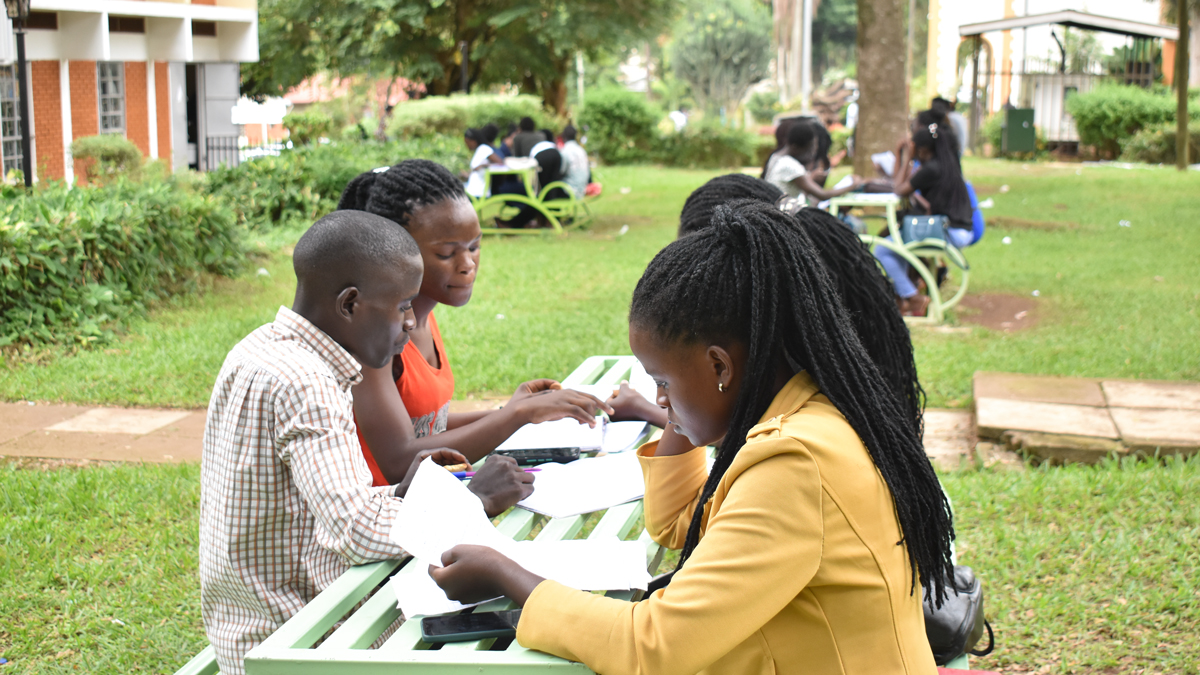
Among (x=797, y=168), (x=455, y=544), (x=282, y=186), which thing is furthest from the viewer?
(x=282, y=186)

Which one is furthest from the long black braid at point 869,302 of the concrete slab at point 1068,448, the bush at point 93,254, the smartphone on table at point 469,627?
the bush at point 93,254

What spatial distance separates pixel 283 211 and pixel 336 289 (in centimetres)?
1017

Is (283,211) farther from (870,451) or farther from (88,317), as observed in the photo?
(870,451)

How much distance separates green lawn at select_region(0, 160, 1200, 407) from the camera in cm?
615

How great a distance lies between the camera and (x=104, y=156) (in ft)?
49.1

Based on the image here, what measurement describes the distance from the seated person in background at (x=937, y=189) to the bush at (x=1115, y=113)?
16.2 metres

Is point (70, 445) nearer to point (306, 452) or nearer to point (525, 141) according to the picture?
point (306, 452)

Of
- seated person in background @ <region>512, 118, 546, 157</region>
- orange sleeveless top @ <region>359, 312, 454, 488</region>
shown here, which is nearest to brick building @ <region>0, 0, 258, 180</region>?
seated person in background @ <region>512, 118, 546, 157</region>

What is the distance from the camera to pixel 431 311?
2904 millimetres

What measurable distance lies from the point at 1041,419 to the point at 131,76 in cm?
1763

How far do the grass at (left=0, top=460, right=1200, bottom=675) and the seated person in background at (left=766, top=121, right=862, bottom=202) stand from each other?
419cm

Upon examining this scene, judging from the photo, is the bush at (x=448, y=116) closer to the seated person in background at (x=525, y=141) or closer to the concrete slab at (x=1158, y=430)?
the seated person in background at (x=525, y=141)

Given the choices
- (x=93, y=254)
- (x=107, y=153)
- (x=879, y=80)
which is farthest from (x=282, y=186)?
(x=879, y=80)

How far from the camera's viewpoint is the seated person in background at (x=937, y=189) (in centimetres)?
815
